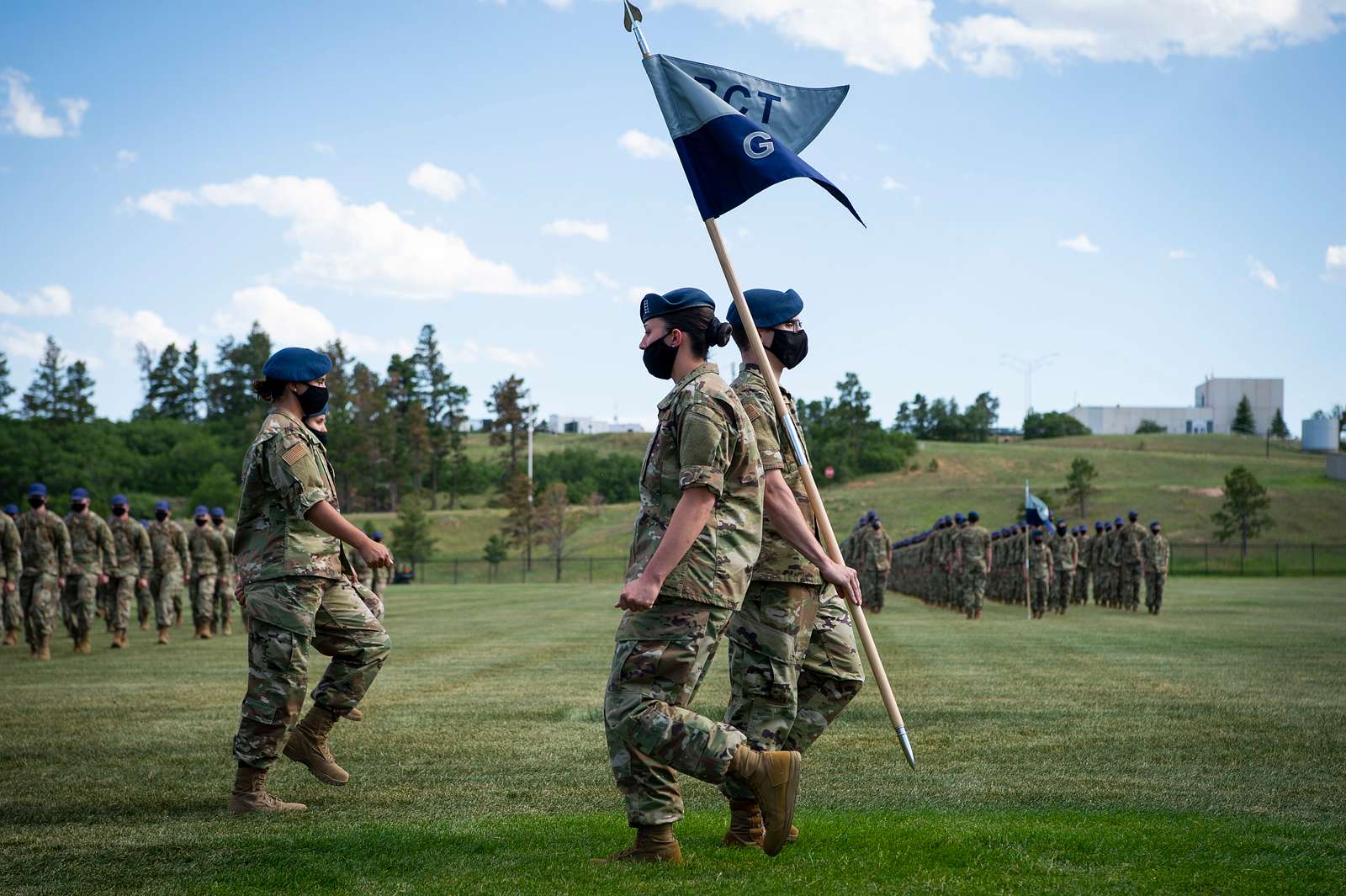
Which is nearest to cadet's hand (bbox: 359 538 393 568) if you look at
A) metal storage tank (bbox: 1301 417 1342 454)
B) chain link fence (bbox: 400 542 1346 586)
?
chain link fence (bbox: 400 542 1346 586)

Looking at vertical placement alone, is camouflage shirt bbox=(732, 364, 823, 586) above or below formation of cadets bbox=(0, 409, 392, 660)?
above

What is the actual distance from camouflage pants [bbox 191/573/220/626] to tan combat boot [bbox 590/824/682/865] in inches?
758

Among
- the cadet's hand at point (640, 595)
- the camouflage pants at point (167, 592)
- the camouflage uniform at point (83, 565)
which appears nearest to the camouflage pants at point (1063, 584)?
the camouflage pants at point (167, 592)

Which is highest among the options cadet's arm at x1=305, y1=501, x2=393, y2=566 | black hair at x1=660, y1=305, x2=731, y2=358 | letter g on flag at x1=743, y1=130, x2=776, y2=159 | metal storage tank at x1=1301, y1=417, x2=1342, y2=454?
metal storage tank at x1=1301, y1=417, x2=1342, y2=454

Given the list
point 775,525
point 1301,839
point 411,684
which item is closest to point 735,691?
point 775,525

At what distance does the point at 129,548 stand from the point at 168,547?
200cm

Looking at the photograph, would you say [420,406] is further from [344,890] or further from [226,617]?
[344,890]

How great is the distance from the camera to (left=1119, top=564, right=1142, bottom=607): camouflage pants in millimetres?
31391

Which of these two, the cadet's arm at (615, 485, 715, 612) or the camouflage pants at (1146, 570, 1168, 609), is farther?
the camouflage pants at (1146, 570, 1168, 609)

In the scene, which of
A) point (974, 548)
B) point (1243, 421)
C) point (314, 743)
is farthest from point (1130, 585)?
point (1243, 421)

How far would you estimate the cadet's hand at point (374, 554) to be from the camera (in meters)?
6.27

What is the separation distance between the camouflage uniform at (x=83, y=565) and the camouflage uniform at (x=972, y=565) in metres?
17.6

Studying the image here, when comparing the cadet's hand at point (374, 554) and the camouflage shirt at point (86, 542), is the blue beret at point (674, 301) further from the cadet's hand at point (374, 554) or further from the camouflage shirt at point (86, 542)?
the camouflage shirt at point (86, 542)

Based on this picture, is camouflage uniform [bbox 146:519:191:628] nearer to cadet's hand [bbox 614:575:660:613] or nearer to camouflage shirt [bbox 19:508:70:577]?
camouflage shirt [bbox 19:508:70:577]
